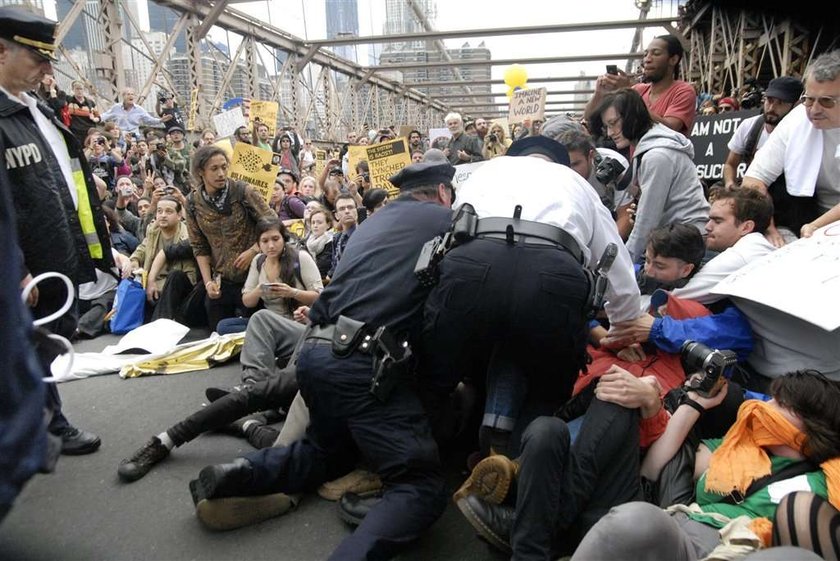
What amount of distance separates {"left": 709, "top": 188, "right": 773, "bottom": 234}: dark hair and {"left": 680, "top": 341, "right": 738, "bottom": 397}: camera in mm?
916

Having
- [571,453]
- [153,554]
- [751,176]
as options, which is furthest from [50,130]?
[751,176]

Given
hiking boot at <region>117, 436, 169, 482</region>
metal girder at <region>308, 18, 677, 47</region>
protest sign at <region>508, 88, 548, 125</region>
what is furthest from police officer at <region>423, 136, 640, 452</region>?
metal girder at <region>308, 18, 677, 47</region>

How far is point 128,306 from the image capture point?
534 centimetres

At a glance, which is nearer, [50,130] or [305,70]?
[50,130]

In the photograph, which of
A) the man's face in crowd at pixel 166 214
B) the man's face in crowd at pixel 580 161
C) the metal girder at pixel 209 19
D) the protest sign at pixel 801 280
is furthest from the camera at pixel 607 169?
the metal girder at pixel 209 19

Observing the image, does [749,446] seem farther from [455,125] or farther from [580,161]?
[455,125]

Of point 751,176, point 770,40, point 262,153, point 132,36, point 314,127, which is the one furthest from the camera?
point 314,127

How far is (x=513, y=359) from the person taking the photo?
2.23 meters

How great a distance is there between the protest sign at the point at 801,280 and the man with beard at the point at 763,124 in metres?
1.46

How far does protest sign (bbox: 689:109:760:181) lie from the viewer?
492 cm

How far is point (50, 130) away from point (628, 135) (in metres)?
3.07

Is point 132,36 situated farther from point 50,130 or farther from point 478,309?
point 478,309

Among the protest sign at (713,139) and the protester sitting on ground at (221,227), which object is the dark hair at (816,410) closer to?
the protest sign at (713,139)

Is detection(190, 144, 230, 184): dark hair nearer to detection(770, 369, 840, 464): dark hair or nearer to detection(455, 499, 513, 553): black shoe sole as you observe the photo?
detection(455, 499, 513, 553): black shoe sole
